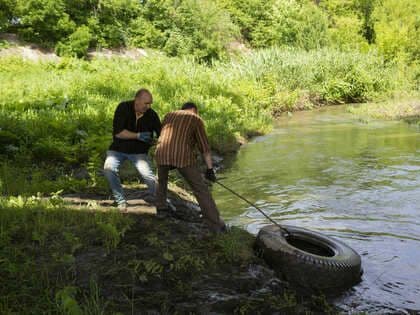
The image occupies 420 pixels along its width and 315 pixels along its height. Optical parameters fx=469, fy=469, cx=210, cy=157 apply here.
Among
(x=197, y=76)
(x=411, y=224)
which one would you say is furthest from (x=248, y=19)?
(x=411, y=224)

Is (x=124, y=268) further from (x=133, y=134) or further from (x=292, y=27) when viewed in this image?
(x=292, y=27)

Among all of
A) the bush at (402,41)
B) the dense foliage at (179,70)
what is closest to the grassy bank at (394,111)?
the dense foliage at (179,70)

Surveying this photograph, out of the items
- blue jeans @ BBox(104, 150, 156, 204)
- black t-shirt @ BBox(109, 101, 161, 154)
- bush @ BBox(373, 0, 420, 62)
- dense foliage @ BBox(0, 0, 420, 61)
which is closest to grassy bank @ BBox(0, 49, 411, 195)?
blue jeans @ BBox(104, 150, 156, 204)

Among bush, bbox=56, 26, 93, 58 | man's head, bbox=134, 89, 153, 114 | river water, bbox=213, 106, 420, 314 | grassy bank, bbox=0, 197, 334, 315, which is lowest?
river water, bbox=213, 106, 420, 314

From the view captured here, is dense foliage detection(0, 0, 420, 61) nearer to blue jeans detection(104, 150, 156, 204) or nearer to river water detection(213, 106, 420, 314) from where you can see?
river water detection(213, 106, 420, 314)

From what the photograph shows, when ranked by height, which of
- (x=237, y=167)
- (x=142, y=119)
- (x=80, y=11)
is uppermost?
(x=80, y=11)

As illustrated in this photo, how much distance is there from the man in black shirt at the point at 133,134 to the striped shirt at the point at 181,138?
429 millimetres

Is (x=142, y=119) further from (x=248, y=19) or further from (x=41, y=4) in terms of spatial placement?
(x=248, y=19)

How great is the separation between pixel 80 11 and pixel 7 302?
32715 millimetres

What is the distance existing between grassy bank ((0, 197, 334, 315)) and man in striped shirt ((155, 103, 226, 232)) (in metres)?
0.48

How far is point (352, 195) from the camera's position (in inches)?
416

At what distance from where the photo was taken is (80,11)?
112 ft

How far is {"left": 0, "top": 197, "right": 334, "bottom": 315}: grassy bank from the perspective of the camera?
4.86 meters

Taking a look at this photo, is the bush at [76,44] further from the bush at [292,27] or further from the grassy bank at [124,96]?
the bush at [292,27]
